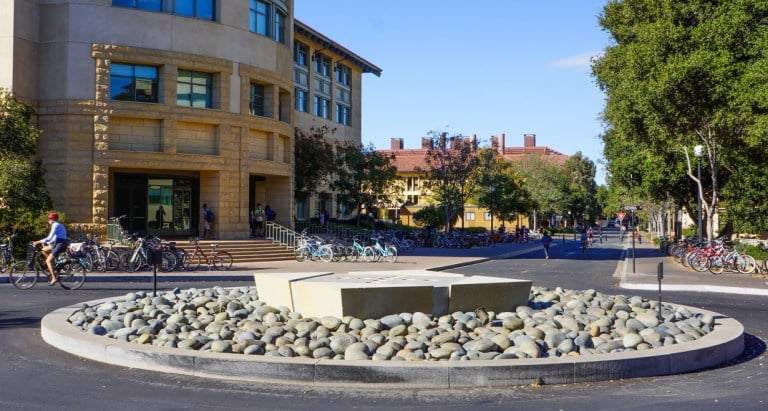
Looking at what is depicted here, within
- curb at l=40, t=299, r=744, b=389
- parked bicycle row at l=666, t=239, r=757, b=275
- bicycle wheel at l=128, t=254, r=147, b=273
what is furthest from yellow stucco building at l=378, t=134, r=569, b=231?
curb at l=40, t=299, r=744, b=389

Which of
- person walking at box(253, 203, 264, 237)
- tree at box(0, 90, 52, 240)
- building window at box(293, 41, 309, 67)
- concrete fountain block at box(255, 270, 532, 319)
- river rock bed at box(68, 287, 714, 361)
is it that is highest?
building window at box(293, 41, 309, 67)

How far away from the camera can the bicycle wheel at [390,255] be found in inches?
1276

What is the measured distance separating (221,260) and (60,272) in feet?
26.2

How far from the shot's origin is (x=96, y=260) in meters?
24.4

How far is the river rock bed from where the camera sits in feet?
30.1

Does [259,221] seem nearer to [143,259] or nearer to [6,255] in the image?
[143,259]

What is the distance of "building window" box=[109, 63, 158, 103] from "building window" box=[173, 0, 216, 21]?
279 cm

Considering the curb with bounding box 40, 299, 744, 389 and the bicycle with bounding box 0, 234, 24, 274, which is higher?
the bicycle with bounding box 0, 234, 24, 274

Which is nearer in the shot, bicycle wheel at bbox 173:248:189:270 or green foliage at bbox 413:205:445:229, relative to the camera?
bicycle wheel at bbox 173:248:189:270

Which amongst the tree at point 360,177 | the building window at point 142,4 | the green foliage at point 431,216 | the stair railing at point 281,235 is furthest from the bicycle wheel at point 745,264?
the green foliage at point 431,216

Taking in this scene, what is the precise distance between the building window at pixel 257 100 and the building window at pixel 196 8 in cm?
394

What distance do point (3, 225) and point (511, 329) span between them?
20.4 metres

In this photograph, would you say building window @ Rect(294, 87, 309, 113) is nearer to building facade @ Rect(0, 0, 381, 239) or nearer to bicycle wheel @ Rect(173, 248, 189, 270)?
building facade @ Rect(0, 0, 381, 239)

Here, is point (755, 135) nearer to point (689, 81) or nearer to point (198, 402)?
point (689, 81)
